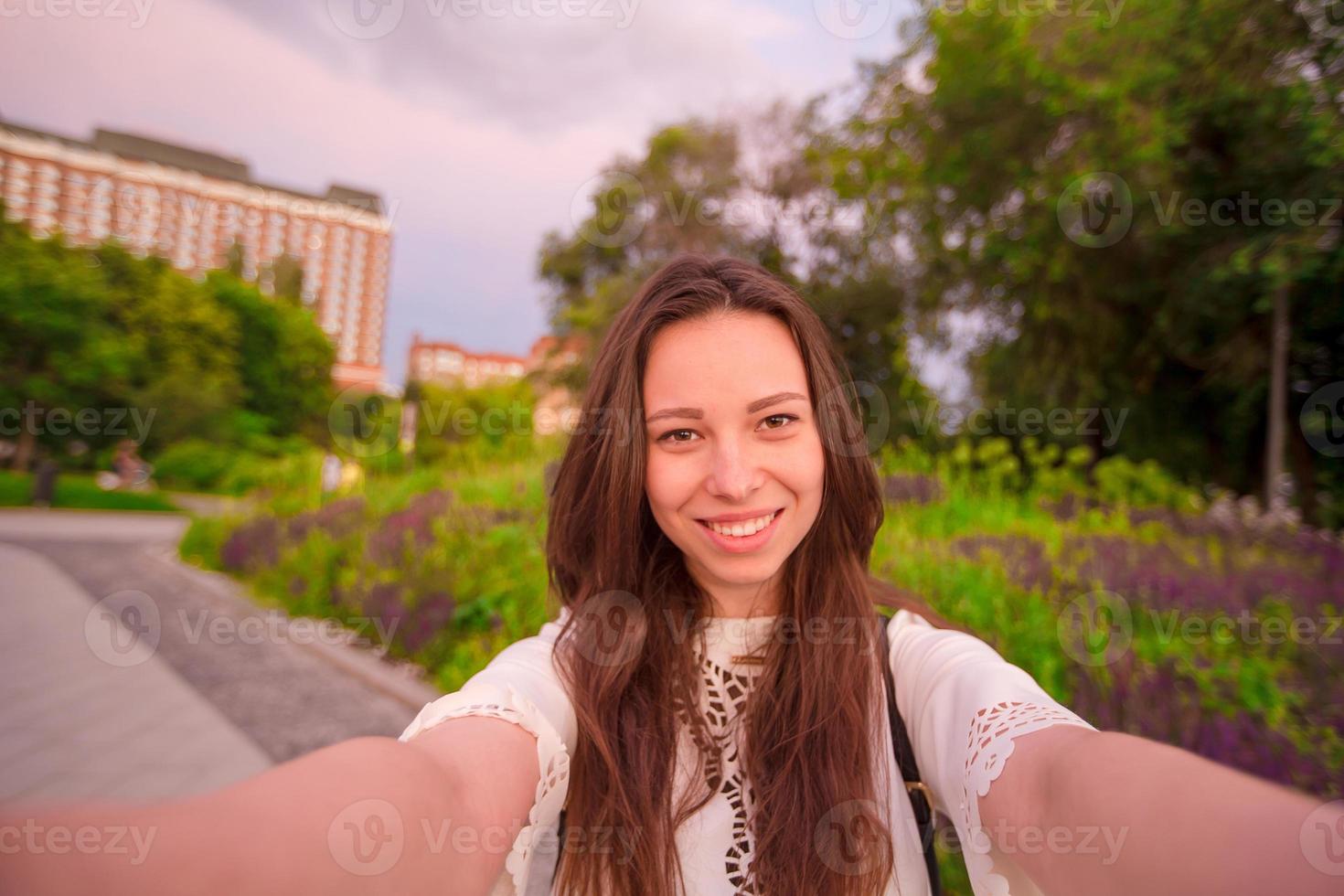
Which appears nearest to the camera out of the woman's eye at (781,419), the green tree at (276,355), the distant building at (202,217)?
the woman's eye at (781,419)

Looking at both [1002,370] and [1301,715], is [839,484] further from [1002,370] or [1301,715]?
[1002,370]

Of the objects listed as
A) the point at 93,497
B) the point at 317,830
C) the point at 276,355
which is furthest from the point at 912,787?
the point at 276,355

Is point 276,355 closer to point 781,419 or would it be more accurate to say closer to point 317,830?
point 781,419

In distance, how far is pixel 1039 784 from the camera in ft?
3.03

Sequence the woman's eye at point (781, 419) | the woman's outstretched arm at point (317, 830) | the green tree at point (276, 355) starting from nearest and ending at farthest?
the woman's outstretched arm at point (317, 830)
the woman's eye at point (781, 419)
the green tree at point (276, 355)

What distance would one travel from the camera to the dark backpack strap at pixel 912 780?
1.20 metres

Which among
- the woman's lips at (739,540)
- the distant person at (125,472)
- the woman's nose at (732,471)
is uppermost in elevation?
the woman's nose at (732,471)

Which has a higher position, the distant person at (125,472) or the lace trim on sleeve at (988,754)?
the lace trim on sleeve at (988,754)

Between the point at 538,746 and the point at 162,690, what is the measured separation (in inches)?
193

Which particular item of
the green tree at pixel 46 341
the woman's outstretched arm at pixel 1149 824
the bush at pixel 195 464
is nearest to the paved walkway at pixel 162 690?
the woman's outstretched arm at pixel 1149 824

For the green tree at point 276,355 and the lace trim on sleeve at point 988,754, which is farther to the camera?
the green tree at point 276,355

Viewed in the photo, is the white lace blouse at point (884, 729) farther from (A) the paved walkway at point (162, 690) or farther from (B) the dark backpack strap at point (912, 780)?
(A) the paved walkway at point (162, 690)

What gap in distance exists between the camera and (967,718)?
1.09m

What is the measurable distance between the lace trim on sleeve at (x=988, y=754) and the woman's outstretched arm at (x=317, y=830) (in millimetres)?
738
